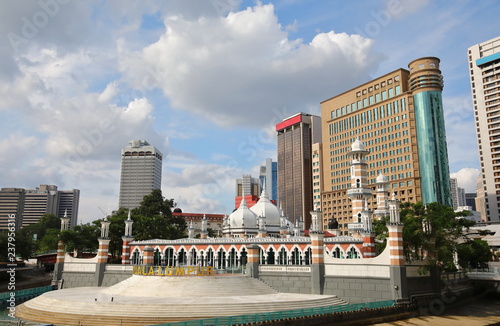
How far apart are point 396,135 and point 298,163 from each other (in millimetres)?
67271

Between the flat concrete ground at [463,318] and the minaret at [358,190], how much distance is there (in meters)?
11.9

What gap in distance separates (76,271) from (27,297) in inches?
213

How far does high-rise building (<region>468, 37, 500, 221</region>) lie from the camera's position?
113 m

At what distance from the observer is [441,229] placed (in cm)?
3850

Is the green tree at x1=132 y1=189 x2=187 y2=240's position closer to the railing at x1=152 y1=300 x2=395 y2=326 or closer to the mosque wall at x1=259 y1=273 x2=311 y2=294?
the mosque wall at x1=259 y1=273 x2=311 y2=294

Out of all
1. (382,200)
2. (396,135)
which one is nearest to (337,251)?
(382,200)

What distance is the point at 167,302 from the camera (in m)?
30.0

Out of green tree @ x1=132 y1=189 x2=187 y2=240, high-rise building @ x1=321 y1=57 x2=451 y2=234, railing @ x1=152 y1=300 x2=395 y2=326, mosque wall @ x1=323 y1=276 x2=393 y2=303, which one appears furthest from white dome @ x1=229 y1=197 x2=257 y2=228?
high-rise building @ x1=321 y1=57 x2=451 y2=234

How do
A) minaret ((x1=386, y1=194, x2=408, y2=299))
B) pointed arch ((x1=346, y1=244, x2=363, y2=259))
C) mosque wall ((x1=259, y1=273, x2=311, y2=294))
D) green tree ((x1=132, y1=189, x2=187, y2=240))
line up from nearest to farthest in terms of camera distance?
1. minaret ((x1=386, y1=194, x2=408, y2=299))
2. mosque wall ((x1=259, y1=273, x2=311, y2=294))
3. pointed arch ((x1=346, y1=244, x2=363, y2=259))
4. green tree ((x1=132, y1=189, x2=187, y2=240))

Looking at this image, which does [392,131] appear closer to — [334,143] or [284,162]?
[334,143]

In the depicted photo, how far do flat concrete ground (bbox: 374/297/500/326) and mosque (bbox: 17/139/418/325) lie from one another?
7.14 ft

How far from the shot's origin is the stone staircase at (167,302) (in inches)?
1098

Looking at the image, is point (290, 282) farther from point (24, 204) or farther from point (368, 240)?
point (24, 204)

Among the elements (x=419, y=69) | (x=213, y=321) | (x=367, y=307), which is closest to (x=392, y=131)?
(x=419, y=69)
